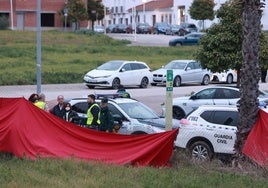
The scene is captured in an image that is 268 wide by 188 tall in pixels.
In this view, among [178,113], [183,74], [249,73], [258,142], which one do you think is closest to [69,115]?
[249,73]

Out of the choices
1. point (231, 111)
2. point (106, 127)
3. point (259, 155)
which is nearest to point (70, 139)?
point (106, 127)

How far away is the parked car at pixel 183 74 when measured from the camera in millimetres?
40719

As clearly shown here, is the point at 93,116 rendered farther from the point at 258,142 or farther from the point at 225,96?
the point at 225,96

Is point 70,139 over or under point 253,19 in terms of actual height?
under

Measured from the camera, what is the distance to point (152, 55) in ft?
174

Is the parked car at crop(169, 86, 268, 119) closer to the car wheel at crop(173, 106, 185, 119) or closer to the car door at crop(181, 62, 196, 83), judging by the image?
the car wheel at crop(173, 106, 185, 119)

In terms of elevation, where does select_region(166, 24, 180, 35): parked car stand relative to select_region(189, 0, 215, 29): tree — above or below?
below

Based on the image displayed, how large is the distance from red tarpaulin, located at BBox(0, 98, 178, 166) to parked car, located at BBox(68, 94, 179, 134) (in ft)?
13.5

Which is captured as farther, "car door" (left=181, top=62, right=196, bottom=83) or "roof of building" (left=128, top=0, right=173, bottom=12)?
"roof of building" (left=128, top=0, right=173, bottom=12)

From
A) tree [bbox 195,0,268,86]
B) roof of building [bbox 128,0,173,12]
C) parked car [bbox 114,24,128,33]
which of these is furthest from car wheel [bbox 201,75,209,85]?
roof of building [bbox 128,0,173,12]

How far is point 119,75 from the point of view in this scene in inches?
1495

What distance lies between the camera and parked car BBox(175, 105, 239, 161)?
56.5 ft

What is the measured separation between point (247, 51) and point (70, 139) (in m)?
4.21

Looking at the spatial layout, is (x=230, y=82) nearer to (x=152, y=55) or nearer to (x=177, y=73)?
(x=177, y=73)
